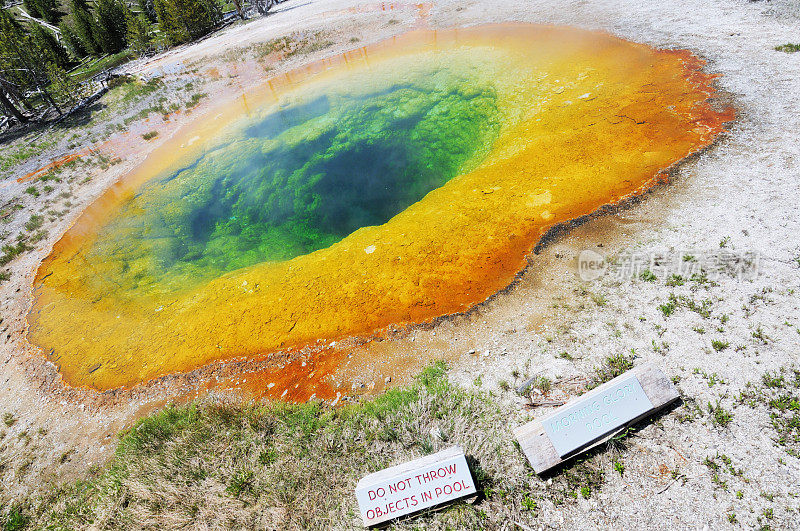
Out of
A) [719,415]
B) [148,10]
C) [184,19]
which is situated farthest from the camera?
[148,10]

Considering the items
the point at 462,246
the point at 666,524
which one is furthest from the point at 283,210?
the point at 666,524

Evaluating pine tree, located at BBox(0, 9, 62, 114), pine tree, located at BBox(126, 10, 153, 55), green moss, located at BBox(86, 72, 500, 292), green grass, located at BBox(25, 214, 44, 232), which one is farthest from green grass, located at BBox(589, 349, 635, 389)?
pine tree, located at BBox(126, 10, 153, 55)

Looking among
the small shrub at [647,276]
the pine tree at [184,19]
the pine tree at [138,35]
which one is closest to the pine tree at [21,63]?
the pine tree at [138,35]

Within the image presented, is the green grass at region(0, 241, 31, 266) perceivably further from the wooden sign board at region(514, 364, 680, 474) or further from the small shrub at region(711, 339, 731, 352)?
the small shrub at region(711, 339, 731, 352)

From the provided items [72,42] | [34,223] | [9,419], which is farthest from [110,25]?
[9,419]

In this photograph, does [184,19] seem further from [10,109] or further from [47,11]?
[47,11]
